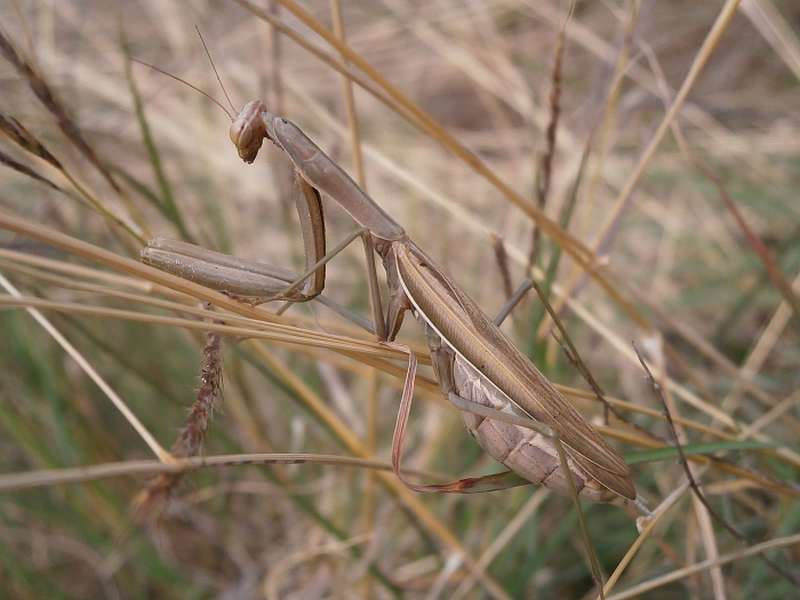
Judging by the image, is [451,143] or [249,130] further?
[451,143]

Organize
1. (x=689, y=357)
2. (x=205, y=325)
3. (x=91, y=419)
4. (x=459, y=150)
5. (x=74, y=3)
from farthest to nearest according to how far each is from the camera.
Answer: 1. (x=74, y=3)
2. (x=689, y=357)
3. (x=91, y=419)
4. (x=459, y=150)
5. (x=205, y=325)

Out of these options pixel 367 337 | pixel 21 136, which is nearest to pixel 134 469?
pixel 21 136

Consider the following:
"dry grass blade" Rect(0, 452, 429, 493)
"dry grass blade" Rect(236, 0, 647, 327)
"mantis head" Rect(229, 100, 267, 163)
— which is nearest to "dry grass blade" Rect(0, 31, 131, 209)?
"mantis head" Rect(229, 100, 267, 163)

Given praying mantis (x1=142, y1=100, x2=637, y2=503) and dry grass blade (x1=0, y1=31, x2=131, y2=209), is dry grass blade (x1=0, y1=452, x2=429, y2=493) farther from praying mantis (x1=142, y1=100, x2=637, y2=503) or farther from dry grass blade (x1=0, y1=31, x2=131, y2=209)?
dry grass blade (x1=0, y1=31, x2=131, y2=209)

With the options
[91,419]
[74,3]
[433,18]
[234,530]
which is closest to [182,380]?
[91,419]

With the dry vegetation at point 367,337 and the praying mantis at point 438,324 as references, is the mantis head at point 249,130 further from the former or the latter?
the dry vegetation at point 367,337

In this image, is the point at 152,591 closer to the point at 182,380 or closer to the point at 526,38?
the point at 182,380

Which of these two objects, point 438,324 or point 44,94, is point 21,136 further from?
point 438,324
